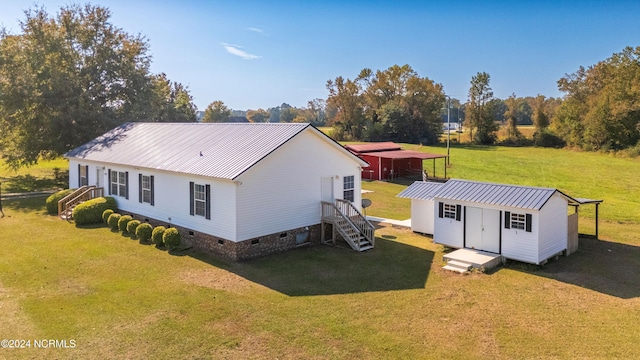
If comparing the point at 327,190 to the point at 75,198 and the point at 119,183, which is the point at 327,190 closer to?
the point at 119,183

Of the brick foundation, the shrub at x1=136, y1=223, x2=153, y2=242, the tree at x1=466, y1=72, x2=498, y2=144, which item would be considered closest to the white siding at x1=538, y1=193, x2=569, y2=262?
the brick foundation

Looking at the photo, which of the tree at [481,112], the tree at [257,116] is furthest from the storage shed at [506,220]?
the tree at [257,116]

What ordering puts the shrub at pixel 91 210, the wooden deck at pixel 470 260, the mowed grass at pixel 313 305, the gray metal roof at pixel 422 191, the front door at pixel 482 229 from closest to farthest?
the mowed grass at pixel 313 305 → the wooden deck at pixel 470 260 → the front door at pixel 482 229 → the gray metal roof at pixel 422 191 → the shrub at pixel 91 210

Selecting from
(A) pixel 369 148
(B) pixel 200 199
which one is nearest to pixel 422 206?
(B) pixel 200 199

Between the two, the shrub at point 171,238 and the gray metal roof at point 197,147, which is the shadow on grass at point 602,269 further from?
the shrub at point 171,238

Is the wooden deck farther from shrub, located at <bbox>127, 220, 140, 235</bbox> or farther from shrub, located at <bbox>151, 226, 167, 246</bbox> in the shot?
shrub, located at <bbox>127, 220, 140, 235</bbox>
